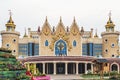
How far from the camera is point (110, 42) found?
77250mm

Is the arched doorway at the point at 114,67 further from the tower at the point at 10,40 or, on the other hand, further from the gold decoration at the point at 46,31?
the tower at the point at 10,40

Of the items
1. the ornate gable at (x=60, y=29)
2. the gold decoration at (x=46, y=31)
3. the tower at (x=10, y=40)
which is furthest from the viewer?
the tower at (x=10, y=40)

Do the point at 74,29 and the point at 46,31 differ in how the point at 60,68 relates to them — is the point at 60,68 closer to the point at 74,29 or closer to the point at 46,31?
the point at 46,31

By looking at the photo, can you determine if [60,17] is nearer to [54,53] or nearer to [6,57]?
[54,53]

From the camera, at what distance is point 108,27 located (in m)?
78.4

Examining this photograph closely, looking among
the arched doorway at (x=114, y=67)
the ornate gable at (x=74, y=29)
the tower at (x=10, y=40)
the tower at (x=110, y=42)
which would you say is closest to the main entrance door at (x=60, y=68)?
the ornate gable at (x=74, y=29)

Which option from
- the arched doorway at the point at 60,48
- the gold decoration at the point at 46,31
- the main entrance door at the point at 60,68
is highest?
the gold decoration at the point at 46,31

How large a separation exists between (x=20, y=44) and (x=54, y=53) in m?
8.95

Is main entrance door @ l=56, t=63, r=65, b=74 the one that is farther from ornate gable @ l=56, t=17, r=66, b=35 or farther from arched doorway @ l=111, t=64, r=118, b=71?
arched doorway @ l=111, t=64, r=118, b=71

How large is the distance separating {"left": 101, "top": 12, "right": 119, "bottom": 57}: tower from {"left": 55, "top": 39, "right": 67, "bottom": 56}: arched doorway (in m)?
10.00

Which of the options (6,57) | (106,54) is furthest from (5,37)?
(6,57)

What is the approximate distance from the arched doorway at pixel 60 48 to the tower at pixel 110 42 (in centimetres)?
1000

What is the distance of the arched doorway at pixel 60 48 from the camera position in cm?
7300

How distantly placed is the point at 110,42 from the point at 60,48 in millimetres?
11656
